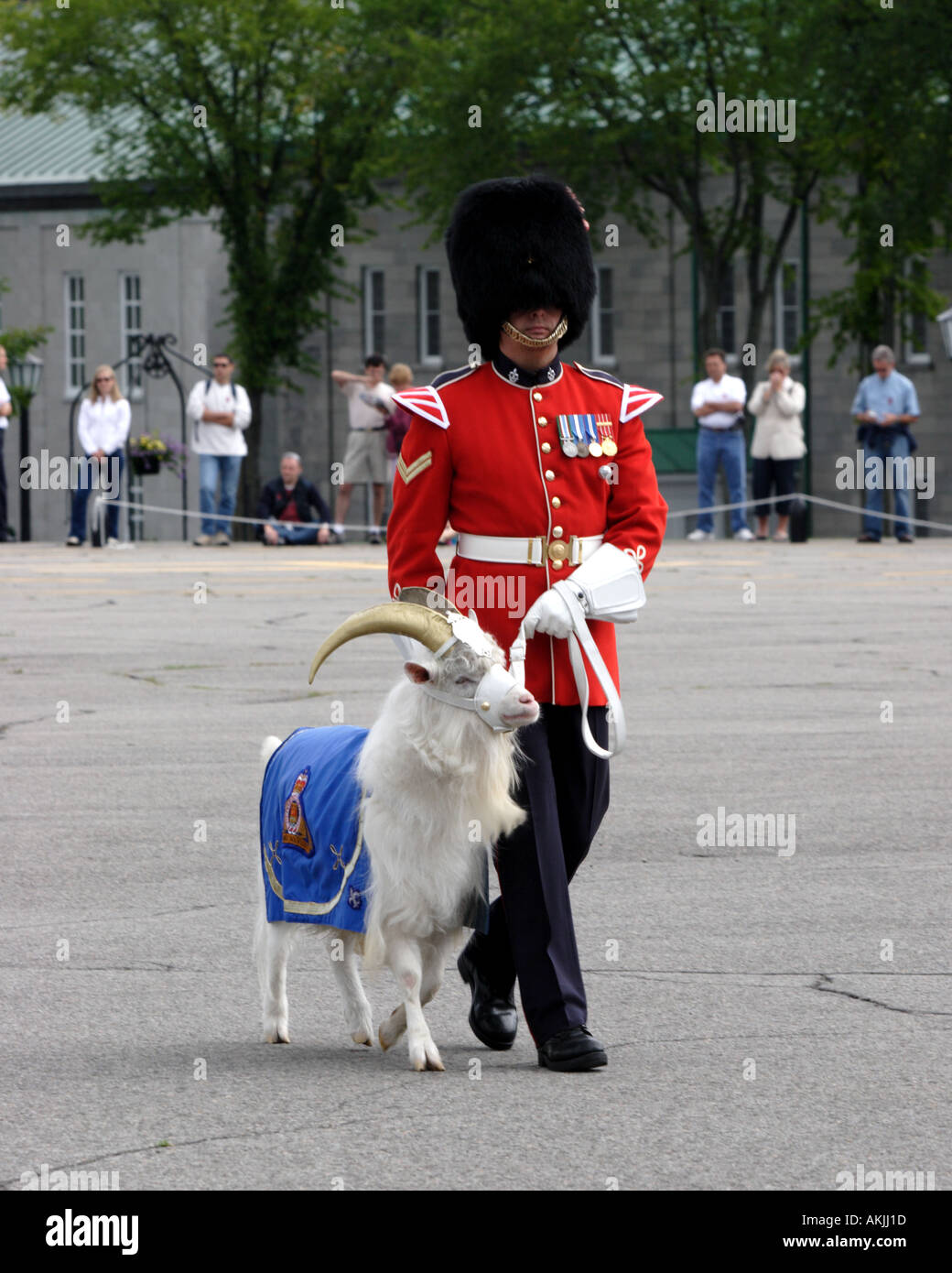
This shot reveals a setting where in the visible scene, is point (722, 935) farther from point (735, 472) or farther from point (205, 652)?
point (735, 472)

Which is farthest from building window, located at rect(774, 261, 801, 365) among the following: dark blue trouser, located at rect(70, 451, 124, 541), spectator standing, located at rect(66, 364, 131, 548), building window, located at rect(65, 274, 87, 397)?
spectator standing, located at rect(66, 364, 131, 548)

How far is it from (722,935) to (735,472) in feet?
68.3

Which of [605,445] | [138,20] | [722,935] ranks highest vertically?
[138,20]

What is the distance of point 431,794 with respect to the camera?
5461mm

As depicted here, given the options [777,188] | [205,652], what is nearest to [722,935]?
[205,652]

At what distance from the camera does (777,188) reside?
41656 millimetres

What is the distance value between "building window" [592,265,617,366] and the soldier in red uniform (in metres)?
42.7

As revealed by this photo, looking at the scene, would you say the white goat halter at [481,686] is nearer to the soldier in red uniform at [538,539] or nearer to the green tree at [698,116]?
the soldier in red uniform at [538,539]

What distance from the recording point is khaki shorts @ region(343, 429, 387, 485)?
27453 millimetres

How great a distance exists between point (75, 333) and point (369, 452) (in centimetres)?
2822

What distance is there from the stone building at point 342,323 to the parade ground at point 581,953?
3104 centimetres

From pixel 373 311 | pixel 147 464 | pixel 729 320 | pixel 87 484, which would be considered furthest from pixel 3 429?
pixel 373 311

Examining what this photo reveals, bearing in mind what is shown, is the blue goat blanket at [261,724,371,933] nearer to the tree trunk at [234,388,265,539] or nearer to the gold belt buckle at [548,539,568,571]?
the gold belt buckle at [548,539,568,571]

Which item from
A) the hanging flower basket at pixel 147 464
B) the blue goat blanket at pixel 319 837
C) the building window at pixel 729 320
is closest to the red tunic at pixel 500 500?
the blue goat blanket at pixel 319 837
